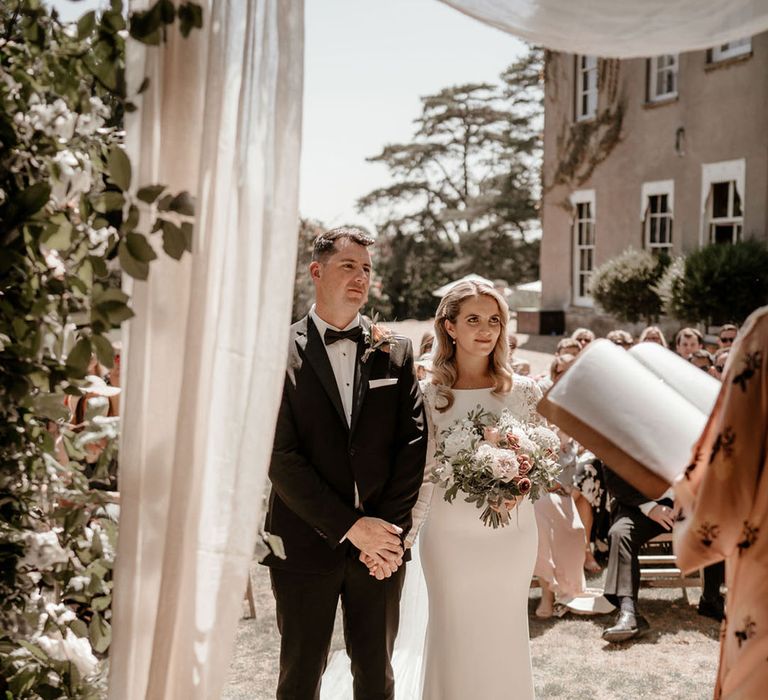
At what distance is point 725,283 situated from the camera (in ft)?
46.5

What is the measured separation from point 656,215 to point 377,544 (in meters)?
16.5

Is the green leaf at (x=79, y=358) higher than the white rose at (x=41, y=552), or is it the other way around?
the green leaf at (x=79, y=358)

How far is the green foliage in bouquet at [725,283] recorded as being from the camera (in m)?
14.1

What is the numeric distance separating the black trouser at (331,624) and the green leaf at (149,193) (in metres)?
2.31

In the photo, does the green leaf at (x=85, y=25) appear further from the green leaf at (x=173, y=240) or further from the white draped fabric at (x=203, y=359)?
the green leaf at (x=173, y=240)

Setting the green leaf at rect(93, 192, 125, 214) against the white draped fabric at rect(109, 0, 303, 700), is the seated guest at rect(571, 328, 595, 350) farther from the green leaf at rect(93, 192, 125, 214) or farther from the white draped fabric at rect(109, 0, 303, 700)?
the green leaf at rect(93, 192, 125, 214)

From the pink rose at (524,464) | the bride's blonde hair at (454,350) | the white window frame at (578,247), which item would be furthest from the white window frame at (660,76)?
the pink rose at (524,464)

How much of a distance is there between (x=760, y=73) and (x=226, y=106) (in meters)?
15.5

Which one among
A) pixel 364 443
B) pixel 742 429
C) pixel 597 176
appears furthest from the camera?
pixel 597 176

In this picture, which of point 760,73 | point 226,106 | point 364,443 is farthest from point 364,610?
point 760,73

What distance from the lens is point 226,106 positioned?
6.25ft

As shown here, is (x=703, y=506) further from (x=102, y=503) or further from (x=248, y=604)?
(x=248, y=604)

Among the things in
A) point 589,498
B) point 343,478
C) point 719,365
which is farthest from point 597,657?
point 719,365

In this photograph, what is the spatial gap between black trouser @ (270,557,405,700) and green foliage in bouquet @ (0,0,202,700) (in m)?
1.86
